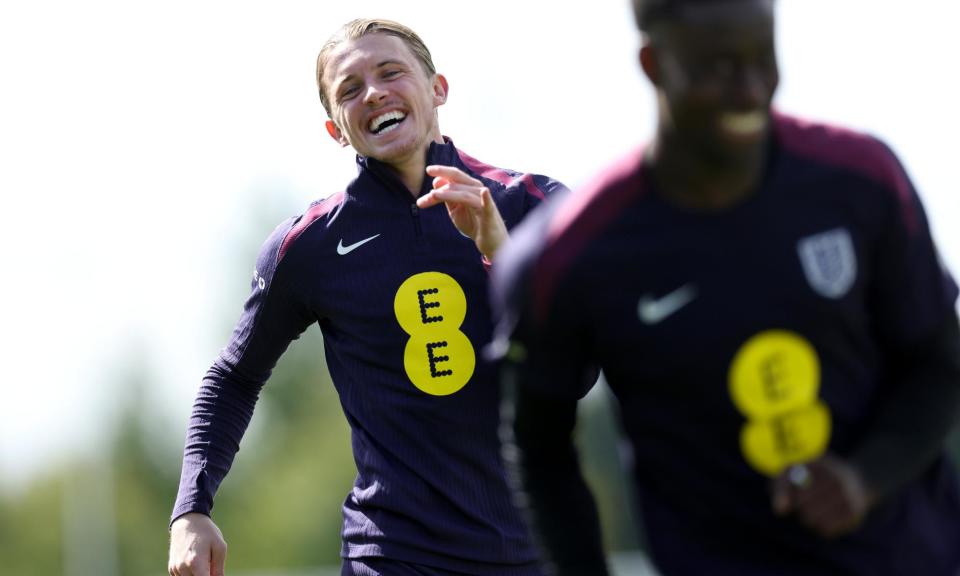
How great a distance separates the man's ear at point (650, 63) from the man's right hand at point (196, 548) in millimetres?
2870

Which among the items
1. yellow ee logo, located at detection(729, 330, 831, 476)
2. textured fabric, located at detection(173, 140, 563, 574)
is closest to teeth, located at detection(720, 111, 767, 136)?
yellow ee logo, located at detection(729, 330, 831, 476)

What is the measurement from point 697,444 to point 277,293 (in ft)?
9.03

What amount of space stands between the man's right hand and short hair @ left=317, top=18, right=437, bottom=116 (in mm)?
1569

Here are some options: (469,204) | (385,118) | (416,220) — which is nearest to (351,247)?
(416,220)

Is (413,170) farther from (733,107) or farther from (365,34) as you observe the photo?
(733,107)

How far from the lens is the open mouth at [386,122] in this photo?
6352mm

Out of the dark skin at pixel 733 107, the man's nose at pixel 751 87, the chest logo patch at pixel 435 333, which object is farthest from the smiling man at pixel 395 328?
the man's nose at pixel 751 87

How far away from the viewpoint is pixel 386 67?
→ 642cm

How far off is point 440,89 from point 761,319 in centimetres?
312

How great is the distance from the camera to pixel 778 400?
3.84 m

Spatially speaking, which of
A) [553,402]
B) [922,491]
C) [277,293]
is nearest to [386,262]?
[277,293]

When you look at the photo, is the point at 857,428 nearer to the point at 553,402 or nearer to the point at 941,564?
the point at 941,564

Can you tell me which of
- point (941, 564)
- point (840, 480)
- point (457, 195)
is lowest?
point (941, 564)

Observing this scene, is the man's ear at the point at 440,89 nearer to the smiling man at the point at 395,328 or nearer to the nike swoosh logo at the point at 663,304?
the smiling man at the point at 395,328
